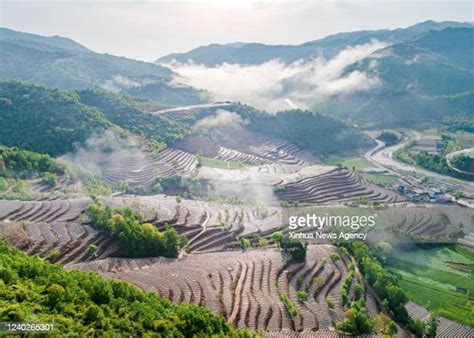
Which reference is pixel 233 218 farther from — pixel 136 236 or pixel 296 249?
pixel 136 236

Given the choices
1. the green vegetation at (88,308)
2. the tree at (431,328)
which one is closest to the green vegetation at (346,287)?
the tree at (431,328)

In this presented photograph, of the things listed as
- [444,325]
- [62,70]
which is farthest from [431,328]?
[62,70]

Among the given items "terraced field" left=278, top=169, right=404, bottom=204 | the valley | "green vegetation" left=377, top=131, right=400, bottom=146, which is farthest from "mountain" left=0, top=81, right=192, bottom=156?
"green vegetation" left=377, top=131, right=400, bottom=146

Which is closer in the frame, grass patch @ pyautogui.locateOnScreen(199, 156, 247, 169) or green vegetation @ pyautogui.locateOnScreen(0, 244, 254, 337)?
green vegetation @ pyautogui.locateOnScreen(0, 244, 254, 337)

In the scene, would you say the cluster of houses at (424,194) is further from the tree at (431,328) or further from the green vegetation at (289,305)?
the green vegetation at (289,305)

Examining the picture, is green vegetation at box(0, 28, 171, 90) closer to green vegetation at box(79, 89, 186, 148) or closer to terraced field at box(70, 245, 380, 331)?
green vegetation at box(79, 89, 186, 148)

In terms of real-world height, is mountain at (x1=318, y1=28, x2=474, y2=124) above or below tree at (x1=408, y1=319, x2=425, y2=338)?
above
